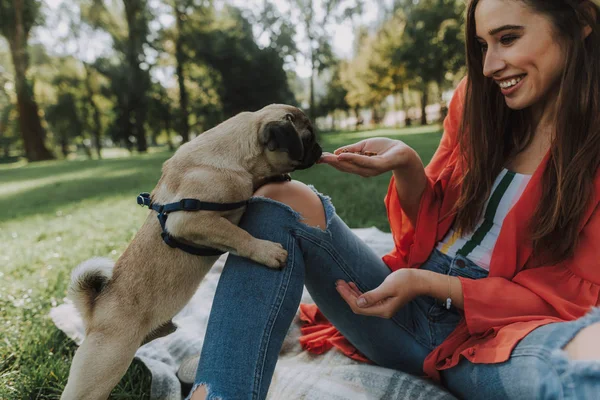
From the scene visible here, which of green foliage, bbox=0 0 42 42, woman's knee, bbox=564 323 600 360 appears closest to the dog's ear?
woman's knee, bbox=564 323 600 360

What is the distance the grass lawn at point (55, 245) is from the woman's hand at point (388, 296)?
4.30 ft

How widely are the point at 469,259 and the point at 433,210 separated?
0.32 metres

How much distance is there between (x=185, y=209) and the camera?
2.02m

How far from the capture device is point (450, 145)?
8.16 feet

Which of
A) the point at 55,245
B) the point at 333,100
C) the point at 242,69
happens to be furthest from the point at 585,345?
the point at 333,100

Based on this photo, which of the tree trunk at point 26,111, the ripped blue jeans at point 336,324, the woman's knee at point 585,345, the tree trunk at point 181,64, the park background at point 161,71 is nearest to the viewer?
the woman's knee at point 585,345

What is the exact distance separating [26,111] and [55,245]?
26445 mm

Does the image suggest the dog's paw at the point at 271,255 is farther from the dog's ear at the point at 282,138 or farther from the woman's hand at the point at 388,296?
the dog's ear at the point at 282,138

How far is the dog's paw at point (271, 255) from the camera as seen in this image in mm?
1702

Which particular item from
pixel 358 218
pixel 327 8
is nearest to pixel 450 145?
pixel 358 218

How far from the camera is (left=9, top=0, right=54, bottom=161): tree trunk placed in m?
23.7

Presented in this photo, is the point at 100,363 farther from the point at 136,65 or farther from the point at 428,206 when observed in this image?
the point at 136,65

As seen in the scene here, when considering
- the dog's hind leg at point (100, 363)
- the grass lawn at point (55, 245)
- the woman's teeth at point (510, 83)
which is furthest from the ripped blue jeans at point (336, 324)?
the grass lawn at point (55, 245)

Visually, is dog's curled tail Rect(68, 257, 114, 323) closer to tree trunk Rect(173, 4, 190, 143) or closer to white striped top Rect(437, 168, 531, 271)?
white striped top Rect(437, 168, 531, 271)
